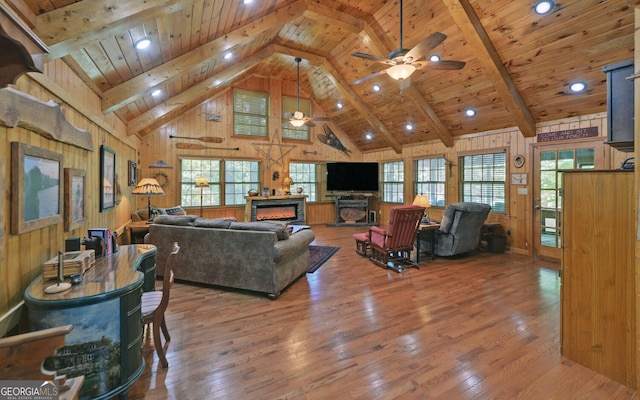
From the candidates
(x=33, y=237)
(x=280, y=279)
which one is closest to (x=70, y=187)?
(x=33, y=237)

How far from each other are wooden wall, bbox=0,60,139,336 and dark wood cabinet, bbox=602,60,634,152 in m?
4.02

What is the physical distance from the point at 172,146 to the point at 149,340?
596 centimetres

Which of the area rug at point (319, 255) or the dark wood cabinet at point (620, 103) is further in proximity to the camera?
the area rug at point (319, 255)

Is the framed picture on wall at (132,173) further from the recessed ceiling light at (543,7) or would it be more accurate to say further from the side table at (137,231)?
the recessed ceiling light at (543,7)

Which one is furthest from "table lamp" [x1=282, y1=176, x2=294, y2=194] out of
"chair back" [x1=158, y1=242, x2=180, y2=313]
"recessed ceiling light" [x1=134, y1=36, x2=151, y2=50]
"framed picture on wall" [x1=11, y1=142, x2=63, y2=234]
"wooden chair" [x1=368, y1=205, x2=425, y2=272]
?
"chair back" [x1=158, y1=242, x2=180, y2=313]

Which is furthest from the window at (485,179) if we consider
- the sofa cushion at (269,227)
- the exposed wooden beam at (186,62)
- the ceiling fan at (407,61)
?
the sofa cushion at (269,227)

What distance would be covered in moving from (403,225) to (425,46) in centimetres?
259

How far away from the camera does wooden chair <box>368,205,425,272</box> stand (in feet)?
15.0

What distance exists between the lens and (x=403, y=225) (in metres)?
4.64

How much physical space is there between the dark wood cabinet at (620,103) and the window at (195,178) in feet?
25.7

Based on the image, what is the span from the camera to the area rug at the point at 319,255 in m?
4.81

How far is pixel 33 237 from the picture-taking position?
1.98m

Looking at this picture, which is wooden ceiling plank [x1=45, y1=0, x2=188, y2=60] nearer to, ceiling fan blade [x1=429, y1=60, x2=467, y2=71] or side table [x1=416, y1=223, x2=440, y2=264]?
ceiling fan blade [x1=429, y1=60, x2=467, y2=71]

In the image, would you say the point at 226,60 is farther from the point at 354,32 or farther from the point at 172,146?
the point at 172,146
